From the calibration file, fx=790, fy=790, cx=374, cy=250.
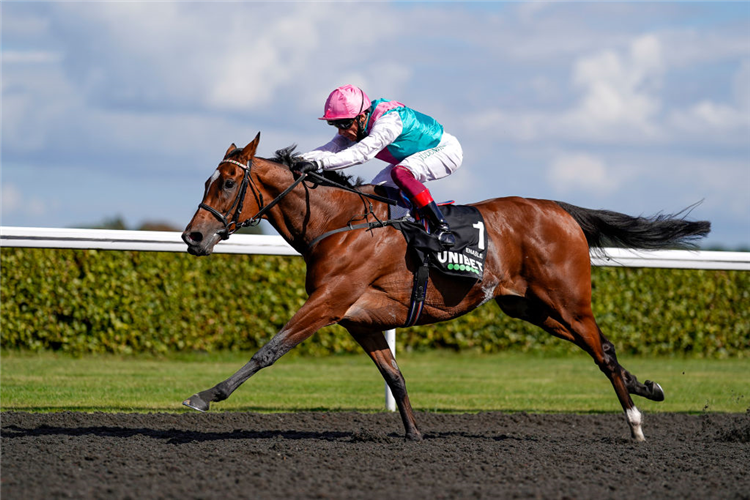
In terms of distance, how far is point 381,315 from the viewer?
4.88m

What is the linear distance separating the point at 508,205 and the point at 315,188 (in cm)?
138

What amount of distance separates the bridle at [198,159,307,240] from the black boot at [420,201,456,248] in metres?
0.79

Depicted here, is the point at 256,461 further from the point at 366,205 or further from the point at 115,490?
the point at 366,205

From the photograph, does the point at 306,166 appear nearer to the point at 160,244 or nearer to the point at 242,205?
the point at 242,205

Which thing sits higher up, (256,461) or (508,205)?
(508,205)

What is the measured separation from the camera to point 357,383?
29.3ft

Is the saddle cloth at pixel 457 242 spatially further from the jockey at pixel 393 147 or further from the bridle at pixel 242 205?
the bridle at pixel 242 205

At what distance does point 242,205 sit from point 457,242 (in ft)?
4.41

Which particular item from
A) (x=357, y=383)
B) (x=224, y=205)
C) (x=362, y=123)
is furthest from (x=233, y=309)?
(x=224, y=205)

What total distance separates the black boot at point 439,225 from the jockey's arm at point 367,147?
0.47 m

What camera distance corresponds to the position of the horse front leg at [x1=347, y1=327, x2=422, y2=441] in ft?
16.7

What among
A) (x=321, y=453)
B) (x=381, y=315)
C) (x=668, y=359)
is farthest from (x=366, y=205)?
(x=668, y=359)

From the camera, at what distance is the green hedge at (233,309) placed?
10.5 metres

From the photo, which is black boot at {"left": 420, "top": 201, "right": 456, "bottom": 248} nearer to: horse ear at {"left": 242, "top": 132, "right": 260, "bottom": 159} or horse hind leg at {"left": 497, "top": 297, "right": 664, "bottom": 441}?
horse hind leg at {"left": 497, "top": 297, "right": 664, "bottom": 441}
